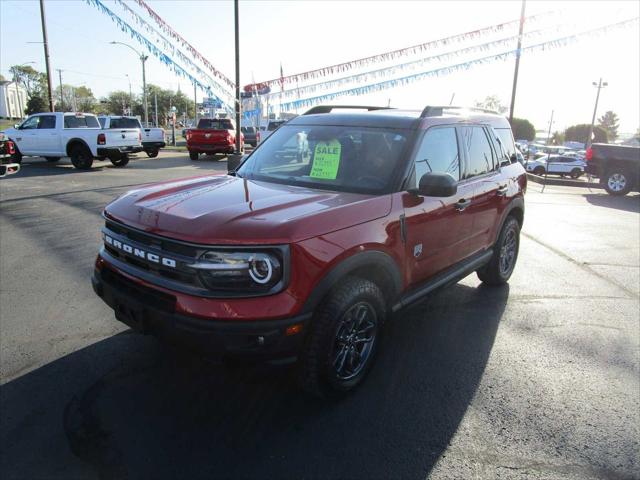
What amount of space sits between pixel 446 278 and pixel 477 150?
1373 millimetres

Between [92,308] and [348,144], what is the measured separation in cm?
282

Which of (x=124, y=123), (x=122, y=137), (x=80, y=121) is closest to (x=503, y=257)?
(x=122, y=137)

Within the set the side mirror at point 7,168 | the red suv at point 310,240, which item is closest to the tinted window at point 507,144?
the red suv at point 310,240

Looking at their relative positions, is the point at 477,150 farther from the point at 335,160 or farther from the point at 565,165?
the point at 565,165

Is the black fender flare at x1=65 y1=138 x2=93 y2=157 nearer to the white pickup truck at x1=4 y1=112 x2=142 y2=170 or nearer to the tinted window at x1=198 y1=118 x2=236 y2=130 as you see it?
the white pickup truck at x1=4 y1=112 x2=142 y2=170

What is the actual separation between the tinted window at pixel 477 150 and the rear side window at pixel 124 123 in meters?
17.5

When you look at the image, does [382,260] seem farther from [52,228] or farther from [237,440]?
[52,228]

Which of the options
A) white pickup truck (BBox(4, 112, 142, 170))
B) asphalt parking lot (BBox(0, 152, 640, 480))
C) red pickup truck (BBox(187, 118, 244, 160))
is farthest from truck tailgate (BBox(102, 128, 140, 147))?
asphalt parking lot (BBox(0, 152, 640, 480))

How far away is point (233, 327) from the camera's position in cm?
253

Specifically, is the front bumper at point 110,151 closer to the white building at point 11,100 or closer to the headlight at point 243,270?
the headlight at point 243,270

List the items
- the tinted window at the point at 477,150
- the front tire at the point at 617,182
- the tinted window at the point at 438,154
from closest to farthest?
the tinted window at the point at 438,154
the tinted window at the point at 477,150
the front tire at the point at 617,182

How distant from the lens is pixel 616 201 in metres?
14.4

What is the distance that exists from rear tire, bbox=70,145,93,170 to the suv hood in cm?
1488

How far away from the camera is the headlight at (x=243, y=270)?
8.48 feet
